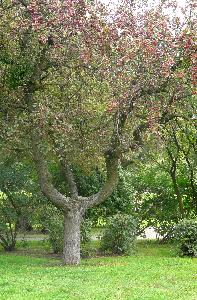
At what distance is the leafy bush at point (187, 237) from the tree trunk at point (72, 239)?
3.97 metres

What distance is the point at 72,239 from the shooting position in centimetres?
1683

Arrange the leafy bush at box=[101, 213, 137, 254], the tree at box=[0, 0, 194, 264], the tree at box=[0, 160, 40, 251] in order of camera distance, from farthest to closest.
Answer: the tree at box=[0, 160, 40, 251] → the leafy bush at box=[101, 213, 137, 254] → the tree at box=[0, 0, 194, 264]

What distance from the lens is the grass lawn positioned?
412 inches

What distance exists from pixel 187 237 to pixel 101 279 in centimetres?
658

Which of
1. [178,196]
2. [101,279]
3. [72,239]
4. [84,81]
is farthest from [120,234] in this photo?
[101,279]

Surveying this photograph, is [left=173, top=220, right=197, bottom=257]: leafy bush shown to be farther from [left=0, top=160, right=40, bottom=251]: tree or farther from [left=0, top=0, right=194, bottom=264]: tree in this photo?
[left=0, top=160, right=40, bottom=251]: tree

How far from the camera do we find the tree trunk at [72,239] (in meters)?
16.6

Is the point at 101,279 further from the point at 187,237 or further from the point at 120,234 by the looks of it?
the point at 120,234

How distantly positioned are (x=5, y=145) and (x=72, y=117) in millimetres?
2716

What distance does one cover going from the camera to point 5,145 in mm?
17219

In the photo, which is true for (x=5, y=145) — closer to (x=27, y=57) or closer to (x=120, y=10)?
(x=27, y=57)

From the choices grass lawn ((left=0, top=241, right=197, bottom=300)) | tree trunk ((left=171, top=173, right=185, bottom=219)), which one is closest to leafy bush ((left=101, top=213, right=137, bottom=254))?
grass lawn ((left=0, top=241, right=197, bottom=300))

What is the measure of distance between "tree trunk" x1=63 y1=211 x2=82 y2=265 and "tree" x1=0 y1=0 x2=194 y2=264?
0.10ft

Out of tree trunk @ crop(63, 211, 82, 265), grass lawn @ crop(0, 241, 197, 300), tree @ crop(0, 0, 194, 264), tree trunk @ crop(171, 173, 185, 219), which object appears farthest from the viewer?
tree trunk @ crop(171, 173, 185, 219)
